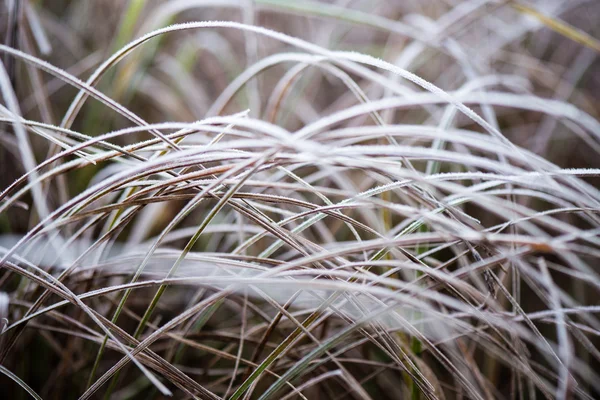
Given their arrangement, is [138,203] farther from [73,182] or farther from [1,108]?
[73,182]

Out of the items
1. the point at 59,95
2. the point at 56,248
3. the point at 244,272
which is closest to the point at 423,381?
the point at 244,272

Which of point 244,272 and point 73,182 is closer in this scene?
point 244,272

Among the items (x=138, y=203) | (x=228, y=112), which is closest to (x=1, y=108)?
(x=138, y=203)

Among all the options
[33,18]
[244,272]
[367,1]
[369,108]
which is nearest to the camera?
[369,108]

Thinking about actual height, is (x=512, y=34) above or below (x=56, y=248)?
above

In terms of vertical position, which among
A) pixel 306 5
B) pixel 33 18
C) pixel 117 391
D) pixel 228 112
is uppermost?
pixel 306 5

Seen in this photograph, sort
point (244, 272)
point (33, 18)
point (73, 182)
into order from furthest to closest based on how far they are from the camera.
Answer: point (73, 182) < point (33, 18) < point (244, 272)
